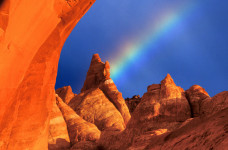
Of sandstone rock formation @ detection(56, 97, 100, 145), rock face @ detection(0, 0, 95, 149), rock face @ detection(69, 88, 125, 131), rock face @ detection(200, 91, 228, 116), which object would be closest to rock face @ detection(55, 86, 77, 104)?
rock face @ detection(69, 88, 125, 131)

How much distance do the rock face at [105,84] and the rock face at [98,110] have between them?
1.25m

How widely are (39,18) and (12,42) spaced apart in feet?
2.54

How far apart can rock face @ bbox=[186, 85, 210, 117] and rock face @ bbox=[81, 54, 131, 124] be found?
13801mm

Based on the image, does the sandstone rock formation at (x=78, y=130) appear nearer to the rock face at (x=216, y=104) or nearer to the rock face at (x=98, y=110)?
the rock face at (x=98, y=110)

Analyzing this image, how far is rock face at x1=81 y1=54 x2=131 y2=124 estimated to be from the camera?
27.6 meters

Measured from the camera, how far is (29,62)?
3.89 meters

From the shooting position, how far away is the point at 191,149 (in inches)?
123

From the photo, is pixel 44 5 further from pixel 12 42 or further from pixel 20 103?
pixel 20 103

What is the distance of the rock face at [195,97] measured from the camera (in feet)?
41.6

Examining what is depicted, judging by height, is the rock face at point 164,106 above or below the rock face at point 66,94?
below

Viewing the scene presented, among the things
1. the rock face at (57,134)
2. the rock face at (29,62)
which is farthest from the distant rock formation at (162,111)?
the rock face at (29,62)

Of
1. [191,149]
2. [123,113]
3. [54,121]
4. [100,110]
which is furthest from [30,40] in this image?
[123,113]

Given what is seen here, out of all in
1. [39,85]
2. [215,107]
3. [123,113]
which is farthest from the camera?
[123,113]

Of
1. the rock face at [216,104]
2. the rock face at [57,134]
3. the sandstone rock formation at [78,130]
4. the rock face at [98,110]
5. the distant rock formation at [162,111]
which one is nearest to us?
the rock face at [216,104]
